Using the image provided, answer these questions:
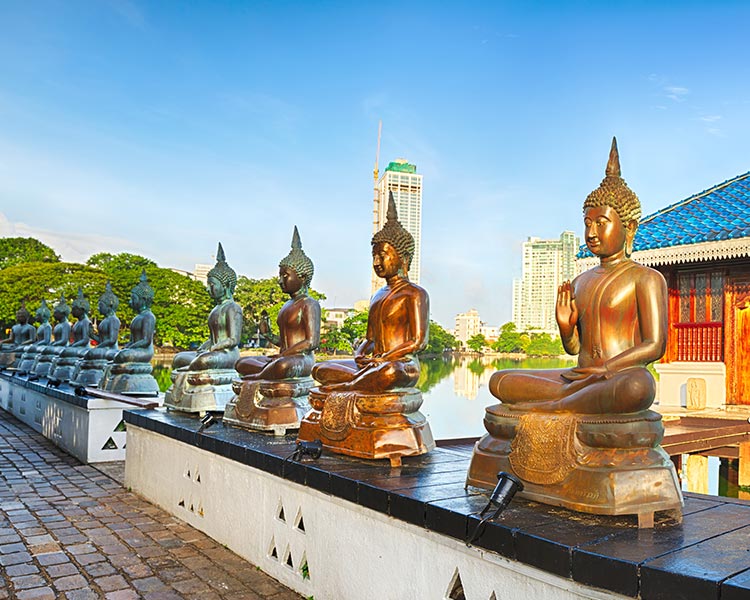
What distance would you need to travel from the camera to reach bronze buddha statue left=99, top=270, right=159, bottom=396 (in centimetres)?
975

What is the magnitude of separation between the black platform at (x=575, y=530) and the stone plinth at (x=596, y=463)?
0.06 metres

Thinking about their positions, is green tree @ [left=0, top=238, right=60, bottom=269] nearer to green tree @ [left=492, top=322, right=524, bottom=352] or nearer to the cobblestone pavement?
green tree @ [left=492, top=322, right=524, bottom=352]

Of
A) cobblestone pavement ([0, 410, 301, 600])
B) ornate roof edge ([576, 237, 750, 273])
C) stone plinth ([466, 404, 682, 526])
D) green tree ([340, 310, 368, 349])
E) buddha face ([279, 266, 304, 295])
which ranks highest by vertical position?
ornate roof edge ([576, 237, 750, 273])

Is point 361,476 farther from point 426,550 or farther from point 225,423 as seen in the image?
point 225,423

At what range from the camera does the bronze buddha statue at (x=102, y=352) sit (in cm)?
1105

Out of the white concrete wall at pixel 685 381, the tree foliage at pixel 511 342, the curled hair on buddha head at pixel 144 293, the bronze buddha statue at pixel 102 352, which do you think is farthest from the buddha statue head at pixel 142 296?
the tree foliage at pixel 511 342

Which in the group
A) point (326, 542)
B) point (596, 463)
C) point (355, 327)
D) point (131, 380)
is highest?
point (355, 327)

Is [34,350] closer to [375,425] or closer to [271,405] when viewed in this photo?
[271,405]

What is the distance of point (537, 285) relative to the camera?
4081 centimetres

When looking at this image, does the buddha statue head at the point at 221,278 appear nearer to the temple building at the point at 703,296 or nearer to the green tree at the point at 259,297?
the temple building at the point at 703,296

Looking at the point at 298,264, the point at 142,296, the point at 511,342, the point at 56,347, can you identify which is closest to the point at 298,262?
the point at 298,264

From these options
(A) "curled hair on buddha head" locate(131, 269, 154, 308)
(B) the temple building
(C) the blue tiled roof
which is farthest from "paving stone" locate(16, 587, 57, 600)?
(B) the temple building

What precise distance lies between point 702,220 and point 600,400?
8703 mm

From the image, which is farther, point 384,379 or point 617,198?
point 384,379
